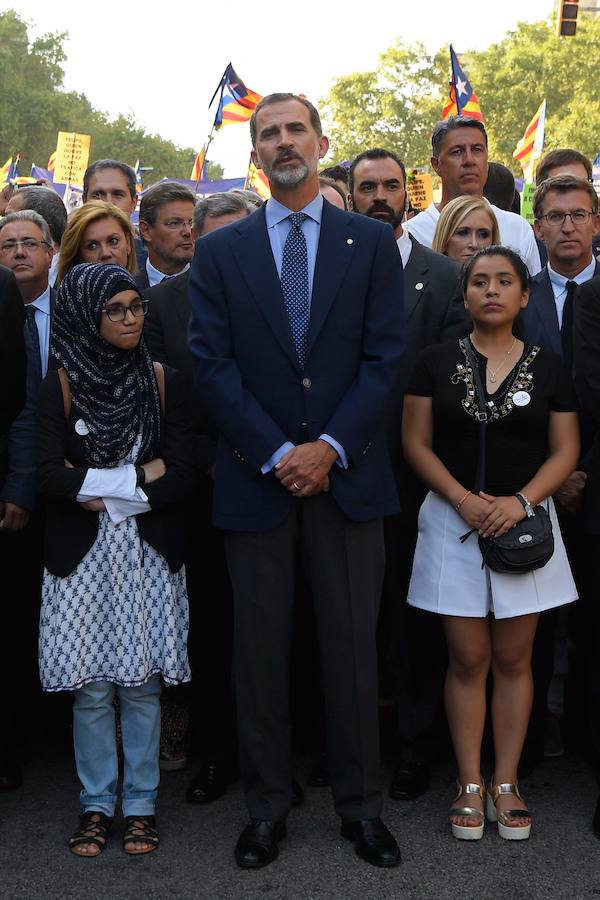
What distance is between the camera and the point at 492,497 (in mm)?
4289

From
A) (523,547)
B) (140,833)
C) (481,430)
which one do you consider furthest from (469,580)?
(140,833)

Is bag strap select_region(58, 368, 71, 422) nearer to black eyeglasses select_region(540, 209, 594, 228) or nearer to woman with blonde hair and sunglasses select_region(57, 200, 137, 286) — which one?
woman with blonde hair and sunglasses select_region(57, 200, 137, 286)

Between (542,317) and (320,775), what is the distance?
6.76 feet

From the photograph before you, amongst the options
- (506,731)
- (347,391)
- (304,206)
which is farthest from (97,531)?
(506,731)

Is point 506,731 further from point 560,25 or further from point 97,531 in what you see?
point 560,25

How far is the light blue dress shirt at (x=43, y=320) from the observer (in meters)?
4.96

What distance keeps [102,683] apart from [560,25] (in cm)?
1292

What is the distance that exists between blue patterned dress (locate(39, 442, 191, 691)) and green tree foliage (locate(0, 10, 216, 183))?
4663cm

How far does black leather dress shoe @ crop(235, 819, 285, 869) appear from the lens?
13.1 ft

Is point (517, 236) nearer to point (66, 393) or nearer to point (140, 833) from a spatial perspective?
point (66, 393)

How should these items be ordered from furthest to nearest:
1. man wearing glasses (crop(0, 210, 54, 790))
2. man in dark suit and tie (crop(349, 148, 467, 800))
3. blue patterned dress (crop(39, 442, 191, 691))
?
man in dark suit and tie (crop(349, 148, 467, 800)), man wearing glasses (crop(0, 210, 54, 790)), blue patterned dress (crop(39, 442, 191, 691))

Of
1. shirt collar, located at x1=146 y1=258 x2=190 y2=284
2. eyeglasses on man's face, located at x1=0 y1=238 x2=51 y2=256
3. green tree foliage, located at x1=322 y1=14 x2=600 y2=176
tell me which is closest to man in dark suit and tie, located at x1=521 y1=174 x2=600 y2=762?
shirt collar, located at x1=146 y1=258 x2=190 y2=284

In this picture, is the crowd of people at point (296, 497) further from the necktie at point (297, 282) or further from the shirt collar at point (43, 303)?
the shirt collar at point (43, 303)

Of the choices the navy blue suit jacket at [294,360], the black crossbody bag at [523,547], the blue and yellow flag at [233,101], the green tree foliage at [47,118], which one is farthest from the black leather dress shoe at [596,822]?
the green tree foliage at [47,118]
